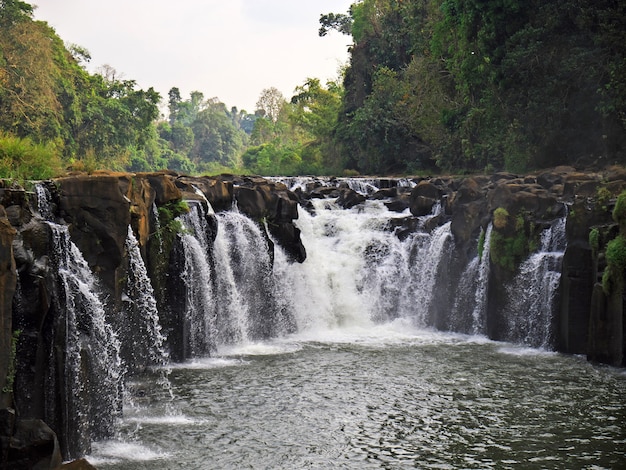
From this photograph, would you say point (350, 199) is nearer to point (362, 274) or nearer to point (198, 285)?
point (362, 274)

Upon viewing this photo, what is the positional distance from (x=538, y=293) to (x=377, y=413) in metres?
8.47

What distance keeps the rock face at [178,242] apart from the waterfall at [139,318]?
54cm

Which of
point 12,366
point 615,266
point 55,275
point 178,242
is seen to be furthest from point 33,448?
point 615,266

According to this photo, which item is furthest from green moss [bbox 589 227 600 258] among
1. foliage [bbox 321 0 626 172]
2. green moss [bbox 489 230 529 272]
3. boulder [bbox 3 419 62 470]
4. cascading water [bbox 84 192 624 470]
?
boulder [bbox 3 419 62 470]

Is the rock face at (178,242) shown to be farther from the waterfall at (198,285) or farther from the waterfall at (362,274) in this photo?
the waterfall at (362,274)

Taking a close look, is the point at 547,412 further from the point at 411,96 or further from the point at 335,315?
the point at 411,96

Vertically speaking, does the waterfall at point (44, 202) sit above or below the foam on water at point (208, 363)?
above

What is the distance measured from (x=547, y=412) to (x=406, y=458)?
3764 mm

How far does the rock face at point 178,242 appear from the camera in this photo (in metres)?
11.2

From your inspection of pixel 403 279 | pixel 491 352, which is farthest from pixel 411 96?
pixel 491 352

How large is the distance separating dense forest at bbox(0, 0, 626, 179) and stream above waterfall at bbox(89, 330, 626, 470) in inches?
241

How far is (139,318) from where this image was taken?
17562 mm

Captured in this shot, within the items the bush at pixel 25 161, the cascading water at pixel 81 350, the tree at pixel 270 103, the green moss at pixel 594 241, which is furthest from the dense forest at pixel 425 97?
the tree at pixel 270 103

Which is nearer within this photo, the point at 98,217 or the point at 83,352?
the point at 83,352
